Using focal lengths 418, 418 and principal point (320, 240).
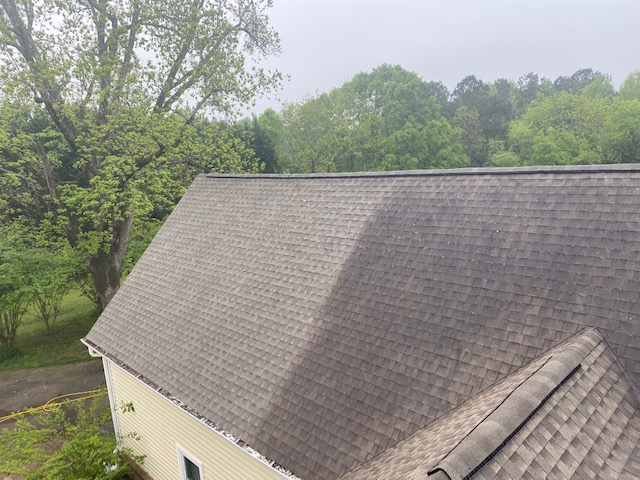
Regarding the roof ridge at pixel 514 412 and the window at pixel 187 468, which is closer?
the roof ridge at pixel 514 412

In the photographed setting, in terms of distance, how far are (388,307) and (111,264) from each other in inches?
633

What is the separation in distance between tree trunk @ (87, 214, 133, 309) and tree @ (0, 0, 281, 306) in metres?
0.04

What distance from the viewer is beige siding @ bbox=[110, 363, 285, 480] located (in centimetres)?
760

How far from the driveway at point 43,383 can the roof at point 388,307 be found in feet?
23.8

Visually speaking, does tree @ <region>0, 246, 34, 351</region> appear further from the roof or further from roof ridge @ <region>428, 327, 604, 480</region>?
roof ridge @ <region>428, 327, 604, 480</region>

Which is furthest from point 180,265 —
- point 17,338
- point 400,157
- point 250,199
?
point 400,157

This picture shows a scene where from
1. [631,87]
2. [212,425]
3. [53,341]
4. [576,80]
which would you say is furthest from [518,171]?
[576,80]

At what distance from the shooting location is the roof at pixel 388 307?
5.70 meters

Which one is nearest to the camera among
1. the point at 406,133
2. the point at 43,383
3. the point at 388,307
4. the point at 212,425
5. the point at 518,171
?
the point at 388,307

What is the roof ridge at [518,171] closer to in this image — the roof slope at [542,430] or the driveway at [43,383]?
the roof slope at [542,430]

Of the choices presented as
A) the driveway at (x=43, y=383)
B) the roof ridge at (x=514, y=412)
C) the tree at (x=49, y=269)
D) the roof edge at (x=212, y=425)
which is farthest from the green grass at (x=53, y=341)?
the roof ridge at (x=514, y=412)

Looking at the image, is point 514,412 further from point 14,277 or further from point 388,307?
point 14,277

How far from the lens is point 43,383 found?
16.2 m

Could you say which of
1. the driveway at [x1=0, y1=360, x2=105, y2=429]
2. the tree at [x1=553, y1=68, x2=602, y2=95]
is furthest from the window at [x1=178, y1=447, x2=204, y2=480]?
the tree at [x1=553, y1=68, x2=602, y2=95]
